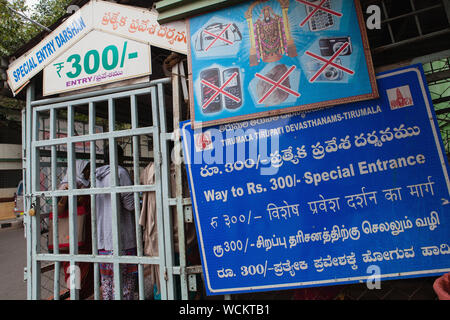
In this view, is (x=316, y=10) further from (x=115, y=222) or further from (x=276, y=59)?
(x=115, y=222)

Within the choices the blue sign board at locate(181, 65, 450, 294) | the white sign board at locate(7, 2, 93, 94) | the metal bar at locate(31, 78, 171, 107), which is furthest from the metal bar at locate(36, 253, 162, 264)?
the white sign board at locate(7, 2, 93, 94)

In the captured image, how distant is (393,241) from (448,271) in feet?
1.26

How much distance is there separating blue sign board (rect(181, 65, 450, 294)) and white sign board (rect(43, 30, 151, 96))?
1.06 m

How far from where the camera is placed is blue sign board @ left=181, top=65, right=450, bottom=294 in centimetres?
181

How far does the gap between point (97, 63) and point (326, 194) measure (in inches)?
105

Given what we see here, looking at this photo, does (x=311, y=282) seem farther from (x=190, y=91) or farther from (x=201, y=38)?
(x=201, y=38)

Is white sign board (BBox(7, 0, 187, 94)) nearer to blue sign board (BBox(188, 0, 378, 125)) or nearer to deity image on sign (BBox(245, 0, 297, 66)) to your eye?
blue sign board (BBox(188, 0, 378, 125))

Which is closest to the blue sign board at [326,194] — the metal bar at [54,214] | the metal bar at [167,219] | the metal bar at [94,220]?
the metal bar at [167,219]

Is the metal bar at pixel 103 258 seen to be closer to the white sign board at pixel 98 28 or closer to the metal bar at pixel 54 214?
the metal bar at pixel 54 214

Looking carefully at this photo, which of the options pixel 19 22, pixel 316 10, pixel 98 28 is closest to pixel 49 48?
pixel 98 28

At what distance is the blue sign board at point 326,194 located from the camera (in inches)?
71.2

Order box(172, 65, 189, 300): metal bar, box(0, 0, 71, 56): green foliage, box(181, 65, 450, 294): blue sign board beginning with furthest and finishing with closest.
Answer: box(0, 0, 71, 56): green foliage, box(172, 65, 189, 300): metal bar, box(181, 65, 450, 294): blue sign board

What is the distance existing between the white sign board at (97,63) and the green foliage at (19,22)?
5.25 metres

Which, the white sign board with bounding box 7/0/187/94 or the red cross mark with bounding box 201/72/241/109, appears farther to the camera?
the white sign board with bounding box 7/0/187/94
